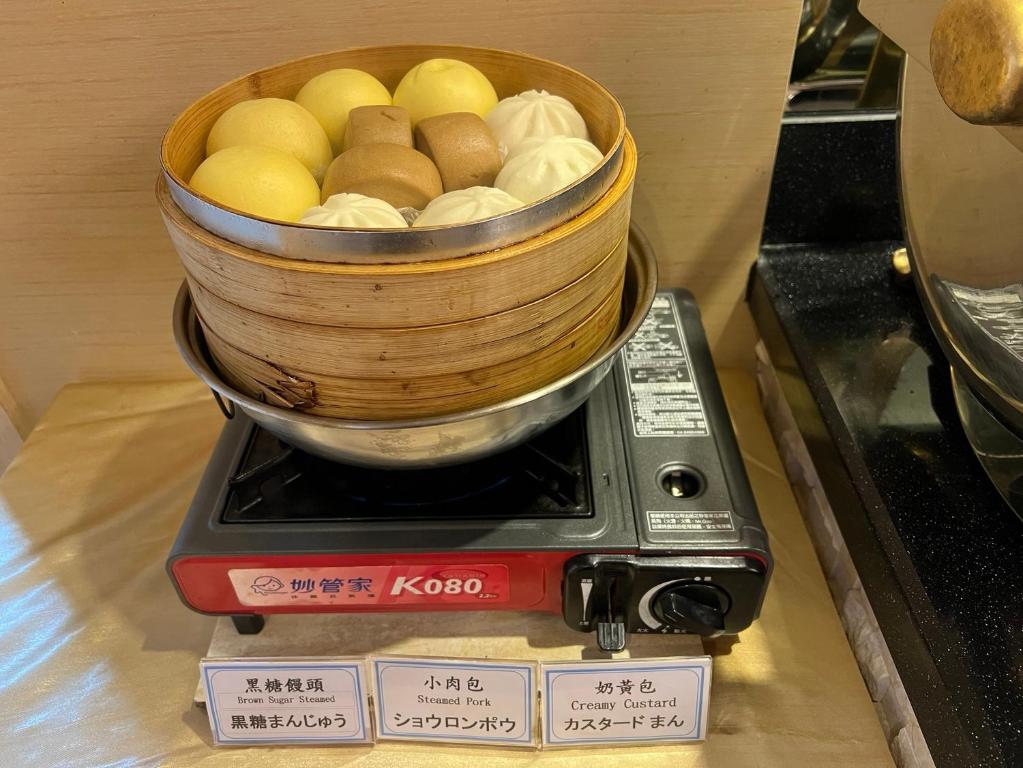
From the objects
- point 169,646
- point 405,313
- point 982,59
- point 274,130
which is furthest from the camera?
point 169,646

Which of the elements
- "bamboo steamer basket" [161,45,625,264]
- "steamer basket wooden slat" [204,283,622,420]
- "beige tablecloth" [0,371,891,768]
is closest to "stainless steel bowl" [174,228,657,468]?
"steamer basket wooden slat" [204,283,622,420]

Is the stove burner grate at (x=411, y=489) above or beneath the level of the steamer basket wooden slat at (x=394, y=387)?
beneath

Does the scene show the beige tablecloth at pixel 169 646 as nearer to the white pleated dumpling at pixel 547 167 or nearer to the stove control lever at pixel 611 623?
the stove control lever at pixel 611 623

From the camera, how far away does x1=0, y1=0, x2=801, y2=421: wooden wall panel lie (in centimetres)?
90

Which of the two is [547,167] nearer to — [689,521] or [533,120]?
[533,120]

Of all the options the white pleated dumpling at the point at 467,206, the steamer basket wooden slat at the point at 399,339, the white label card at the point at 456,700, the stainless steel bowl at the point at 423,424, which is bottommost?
the white label card at the point at 456,700

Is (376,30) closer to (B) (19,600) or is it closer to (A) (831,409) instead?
(A) (831,409)

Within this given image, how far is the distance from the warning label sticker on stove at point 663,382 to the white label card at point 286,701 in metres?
0.40

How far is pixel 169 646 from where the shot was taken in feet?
2.89

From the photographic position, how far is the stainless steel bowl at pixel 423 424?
2.06 ft

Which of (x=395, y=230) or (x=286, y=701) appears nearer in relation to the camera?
(x=395, y=230)

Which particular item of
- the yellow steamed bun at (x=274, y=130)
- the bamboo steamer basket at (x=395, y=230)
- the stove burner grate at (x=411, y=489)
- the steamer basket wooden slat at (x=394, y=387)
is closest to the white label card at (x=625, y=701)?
the stove burner grate at (x=411, y=489)

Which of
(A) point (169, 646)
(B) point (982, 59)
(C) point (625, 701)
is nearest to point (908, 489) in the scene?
(C) point (625, 701)

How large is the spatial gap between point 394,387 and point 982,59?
45 cm
